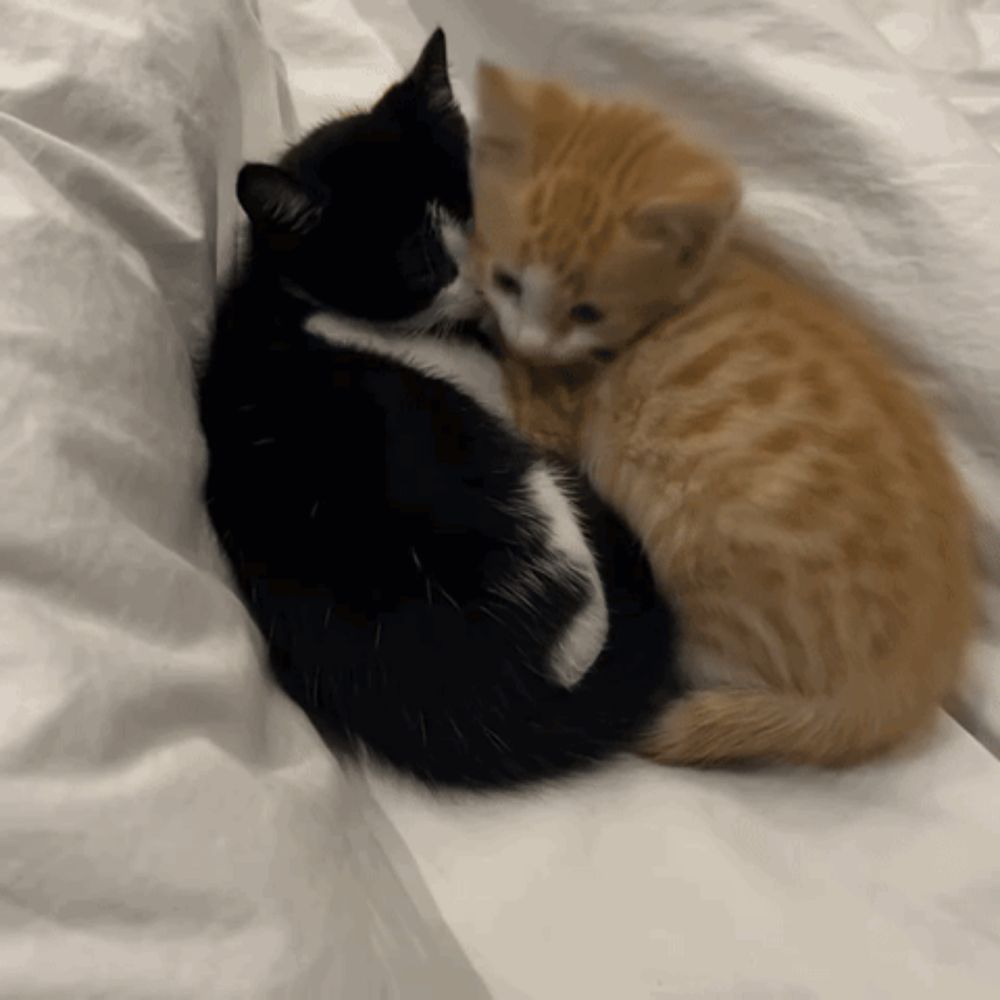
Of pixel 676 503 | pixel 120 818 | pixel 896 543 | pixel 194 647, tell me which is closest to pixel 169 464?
pixel 194 647

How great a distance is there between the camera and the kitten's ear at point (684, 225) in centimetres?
90

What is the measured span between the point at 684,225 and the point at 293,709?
53cm

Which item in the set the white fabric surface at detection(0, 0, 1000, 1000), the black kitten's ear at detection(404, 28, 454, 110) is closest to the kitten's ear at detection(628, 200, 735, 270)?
the white fabric surface at detection(0, 0, 1000, 1000)

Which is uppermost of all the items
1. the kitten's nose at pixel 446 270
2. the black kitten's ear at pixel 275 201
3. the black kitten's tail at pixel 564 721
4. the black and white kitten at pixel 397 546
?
the black kitten's ear at pixel 275 201

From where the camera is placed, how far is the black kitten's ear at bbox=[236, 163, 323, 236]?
89cm

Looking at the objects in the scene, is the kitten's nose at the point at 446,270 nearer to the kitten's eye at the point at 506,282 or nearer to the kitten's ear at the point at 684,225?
the kitten's eye at the point at 506,282

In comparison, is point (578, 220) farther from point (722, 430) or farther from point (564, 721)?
point (564, 721)

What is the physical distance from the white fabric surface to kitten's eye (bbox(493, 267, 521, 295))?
9.9 inches

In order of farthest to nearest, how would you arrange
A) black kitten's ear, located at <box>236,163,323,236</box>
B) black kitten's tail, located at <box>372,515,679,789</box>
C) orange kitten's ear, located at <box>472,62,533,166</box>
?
orange kitten's ear, located at <box>472,62,533,166</box> < black kitten's ear, located at <box>236,163,323,236</box> < black kitten's tail, located at <box>372,515,679,789</box>

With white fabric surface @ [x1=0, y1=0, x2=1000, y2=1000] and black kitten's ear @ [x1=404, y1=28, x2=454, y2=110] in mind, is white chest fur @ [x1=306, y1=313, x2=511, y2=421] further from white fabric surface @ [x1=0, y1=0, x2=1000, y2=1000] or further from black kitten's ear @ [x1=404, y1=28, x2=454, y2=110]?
black kitten's ear @ [x1=404, y1=28, x2=454, y2=110]

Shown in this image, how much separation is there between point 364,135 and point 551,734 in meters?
0.61

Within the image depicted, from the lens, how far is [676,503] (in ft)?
2.96

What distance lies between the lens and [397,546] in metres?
0.80

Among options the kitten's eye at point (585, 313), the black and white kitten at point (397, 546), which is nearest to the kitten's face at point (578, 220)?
the kitten's eye at point (585, 313)
